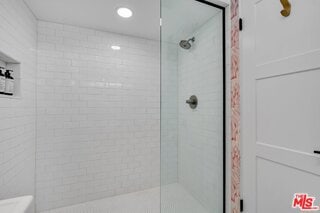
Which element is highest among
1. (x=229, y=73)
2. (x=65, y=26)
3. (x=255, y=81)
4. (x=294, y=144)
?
(x=65, y=26)

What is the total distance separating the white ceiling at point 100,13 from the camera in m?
1.75

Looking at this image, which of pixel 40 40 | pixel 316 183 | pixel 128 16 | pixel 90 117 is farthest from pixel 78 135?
pixel 316 183

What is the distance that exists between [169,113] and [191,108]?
0.92 ft

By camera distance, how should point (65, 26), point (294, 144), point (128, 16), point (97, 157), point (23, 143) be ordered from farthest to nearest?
1. point (97, 157)
2. point (65, 26)
3. point (128, 16)
4. point (23, 143)
5. point (294, 144)

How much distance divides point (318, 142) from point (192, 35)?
131 centimetres

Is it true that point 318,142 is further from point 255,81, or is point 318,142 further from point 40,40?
point 40,40

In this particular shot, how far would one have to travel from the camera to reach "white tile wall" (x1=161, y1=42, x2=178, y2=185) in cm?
147

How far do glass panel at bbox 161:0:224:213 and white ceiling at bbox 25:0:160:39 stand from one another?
0.50 meters

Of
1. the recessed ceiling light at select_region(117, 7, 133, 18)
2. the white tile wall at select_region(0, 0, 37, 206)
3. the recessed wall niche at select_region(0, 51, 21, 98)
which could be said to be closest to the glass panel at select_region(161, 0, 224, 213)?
the recessed ceiling light at select_region(117, 7, 133, 18)

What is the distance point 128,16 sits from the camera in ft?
6.51

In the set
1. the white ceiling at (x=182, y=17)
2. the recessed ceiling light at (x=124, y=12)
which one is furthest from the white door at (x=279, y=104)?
the recessed ceiling light at (x=124, y=12)

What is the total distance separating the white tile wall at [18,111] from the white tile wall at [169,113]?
4.42 feet

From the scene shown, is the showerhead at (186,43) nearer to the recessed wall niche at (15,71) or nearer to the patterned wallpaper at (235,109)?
the patterned wallpaper at (235,109)

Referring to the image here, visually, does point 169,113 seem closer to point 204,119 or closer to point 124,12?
point 204,119
